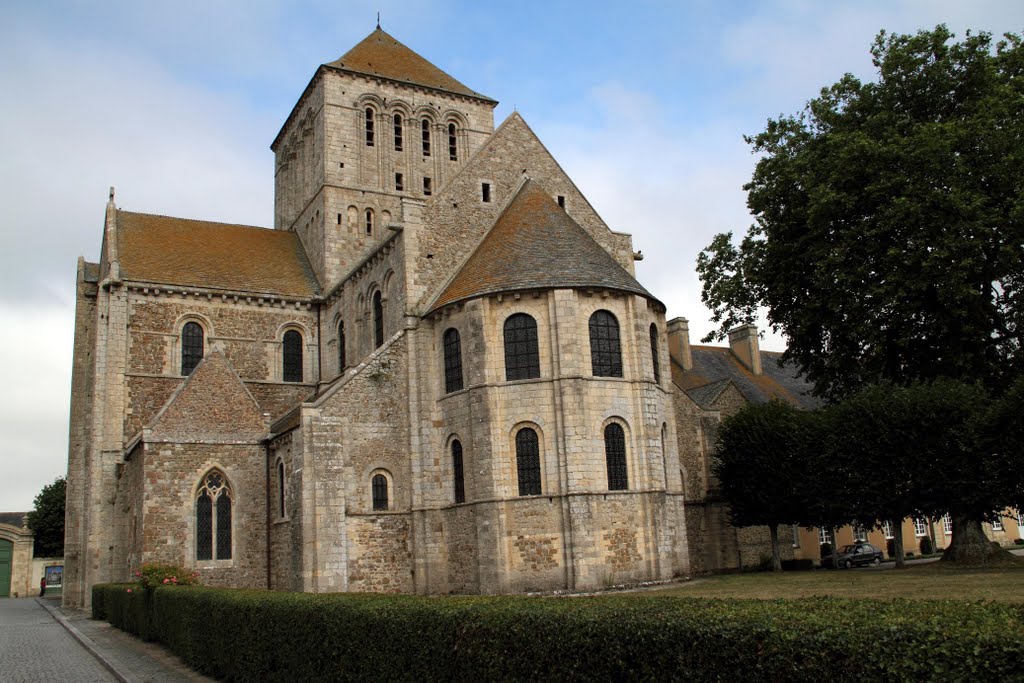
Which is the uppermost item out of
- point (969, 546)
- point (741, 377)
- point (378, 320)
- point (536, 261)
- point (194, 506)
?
point (536, 261)

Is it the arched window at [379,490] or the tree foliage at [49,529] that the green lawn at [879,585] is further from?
the tree foliage at [49,529]

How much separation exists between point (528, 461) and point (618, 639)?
15879 mm

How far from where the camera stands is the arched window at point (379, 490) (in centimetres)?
2509

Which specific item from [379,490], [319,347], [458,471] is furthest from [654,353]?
[319,347]

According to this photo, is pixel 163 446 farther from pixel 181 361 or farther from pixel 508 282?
pixel 508 282

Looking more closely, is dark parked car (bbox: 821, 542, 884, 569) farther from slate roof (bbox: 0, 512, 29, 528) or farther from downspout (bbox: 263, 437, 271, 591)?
slate roof (bbox: 0, 512, 29, 528)

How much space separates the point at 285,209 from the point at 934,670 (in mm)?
40396

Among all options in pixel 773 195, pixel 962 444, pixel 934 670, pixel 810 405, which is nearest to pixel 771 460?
pixel 962 444

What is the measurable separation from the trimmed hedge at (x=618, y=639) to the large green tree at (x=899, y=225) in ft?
60.7

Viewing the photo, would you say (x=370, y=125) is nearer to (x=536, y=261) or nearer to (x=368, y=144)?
(x=368, y=144)

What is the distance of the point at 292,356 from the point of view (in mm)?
34781

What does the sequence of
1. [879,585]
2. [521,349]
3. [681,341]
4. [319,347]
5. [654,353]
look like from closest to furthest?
[879,585] → [521,349] → [654,353] → [319,347] → [681,341]

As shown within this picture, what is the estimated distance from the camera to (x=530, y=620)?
853 centimetres

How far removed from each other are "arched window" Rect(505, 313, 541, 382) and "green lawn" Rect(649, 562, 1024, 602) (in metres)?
6.71
